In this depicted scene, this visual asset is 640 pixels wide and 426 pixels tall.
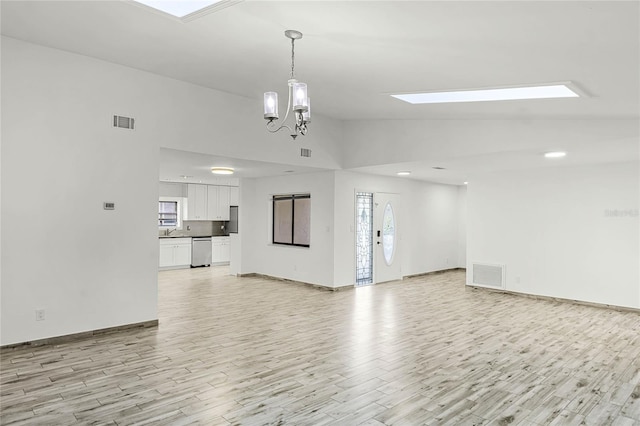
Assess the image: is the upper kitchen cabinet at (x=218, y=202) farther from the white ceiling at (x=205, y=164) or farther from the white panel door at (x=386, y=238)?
the white panel door at (x=386, y=238)

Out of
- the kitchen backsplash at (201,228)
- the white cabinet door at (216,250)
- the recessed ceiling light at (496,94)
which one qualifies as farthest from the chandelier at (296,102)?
the kitchen backsplash at (201,228)

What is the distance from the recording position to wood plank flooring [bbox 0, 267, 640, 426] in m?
3.02

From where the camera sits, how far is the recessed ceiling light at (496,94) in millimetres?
4293

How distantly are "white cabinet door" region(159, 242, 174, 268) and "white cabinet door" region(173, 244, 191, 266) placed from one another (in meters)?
0.10

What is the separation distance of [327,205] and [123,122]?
4.07m

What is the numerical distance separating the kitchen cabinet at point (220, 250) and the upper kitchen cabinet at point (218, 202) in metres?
0.67

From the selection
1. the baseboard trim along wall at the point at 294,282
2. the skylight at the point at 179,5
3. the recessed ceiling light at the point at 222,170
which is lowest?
the baseboard trim along wall at the point at 294,282

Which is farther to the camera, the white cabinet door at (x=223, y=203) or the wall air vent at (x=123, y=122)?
the white cabinet door at (x=223, y=203)

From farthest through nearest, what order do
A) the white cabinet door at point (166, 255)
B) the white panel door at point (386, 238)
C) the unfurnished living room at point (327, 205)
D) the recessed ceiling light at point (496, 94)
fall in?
1. the white cabinet door at point (166, 255)
2. the white panel door at point (386, 238)
3. the recessed ceiling light at point (496, 94)
4. the unfurnished living room at point (327, 205)

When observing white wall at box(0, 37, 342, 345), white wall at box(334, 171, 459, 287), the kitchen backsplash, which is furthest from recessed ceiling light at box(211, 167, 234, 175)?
the kitchen backsplash

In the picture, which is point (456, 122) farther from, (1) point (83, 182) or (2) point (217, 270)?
(2) point (217, 270)

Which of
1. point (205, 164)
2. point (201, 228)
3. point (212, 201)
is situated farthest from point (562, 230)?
point (201, 228)

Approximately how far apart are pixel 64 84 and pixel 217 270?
682 cm

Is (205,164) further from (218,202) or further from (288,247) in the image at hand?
(218,202)
